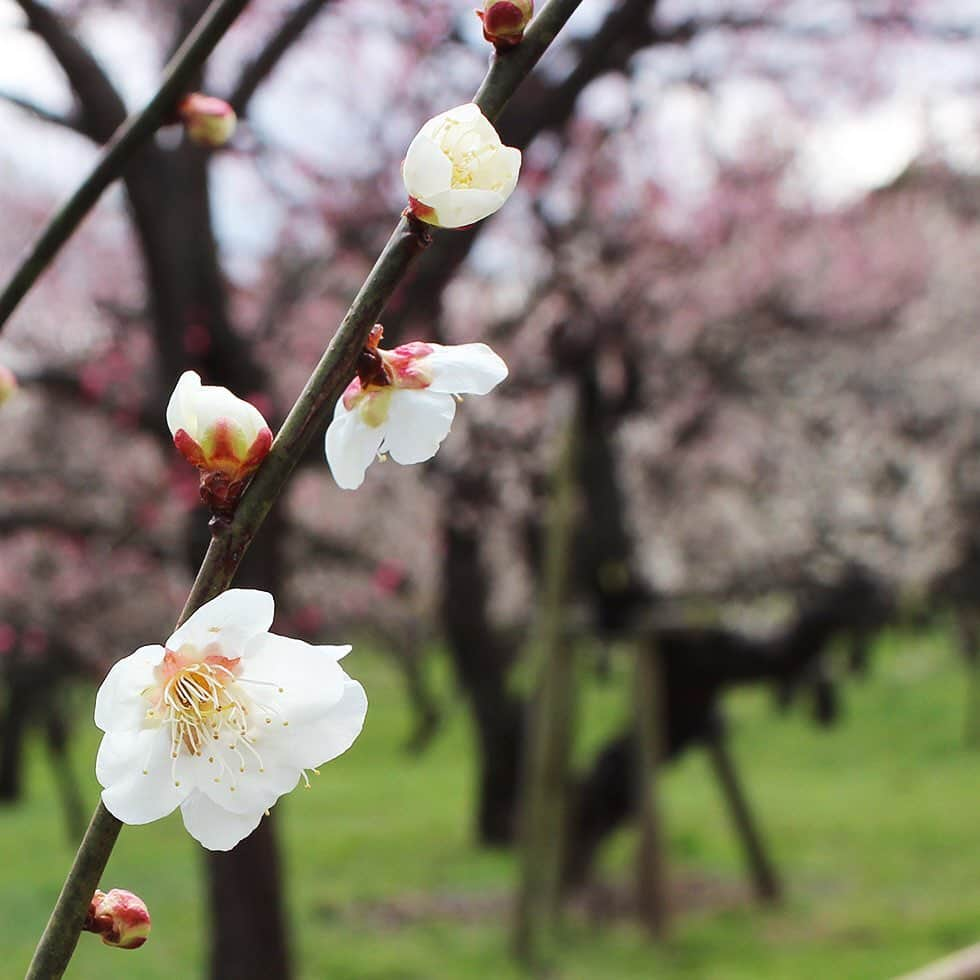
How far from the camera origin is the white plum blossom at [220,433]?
0.47 meters

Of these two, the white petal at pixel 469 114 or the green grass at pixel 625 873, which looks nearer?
the white petal at pixel 469 114

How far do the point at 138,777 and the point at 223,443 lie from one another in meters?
0.12

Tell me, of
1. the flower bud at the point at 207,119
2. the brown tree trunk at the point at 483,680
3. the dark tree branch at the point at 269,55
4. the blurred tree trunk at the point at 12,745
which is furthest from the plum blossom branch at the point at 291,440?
the blurred tree trunk at the point at 12,745

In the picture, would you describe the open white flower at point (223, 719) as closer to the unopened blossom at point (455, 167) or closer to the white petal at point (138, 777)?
the white petal at point (138, 777)

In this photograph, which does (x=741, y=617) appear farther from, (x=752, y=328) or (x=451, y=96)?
(x=451, y=96)

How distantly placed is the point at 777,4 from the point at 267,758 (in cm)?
607

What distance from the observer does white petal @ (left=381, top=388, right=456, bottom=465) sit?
0.55 meters

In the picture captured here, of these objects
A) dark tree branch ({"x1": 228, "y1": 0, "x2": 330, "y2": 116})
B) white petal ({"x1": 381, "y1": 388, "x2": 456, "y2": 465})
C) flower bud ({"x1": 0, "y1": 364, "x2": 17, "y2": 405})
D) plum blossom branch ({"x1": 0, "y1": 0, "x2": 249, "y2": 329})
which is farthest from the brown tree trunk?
white petal ({"x1": 381, "y1": 388, "x2": 456, "y2": 465})

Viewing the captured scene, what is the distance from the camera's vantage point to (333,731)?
1.63ft

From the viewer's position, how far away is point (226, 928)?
3670 mm

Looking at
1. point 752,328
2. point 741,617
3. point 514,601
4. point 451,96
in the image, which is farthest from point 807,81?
point 514,601

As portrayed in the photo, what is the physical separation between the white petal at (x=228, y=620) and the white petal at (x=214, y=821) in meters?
0.07

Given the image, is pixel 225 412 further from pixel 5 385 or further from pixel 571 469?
pixel 571 469

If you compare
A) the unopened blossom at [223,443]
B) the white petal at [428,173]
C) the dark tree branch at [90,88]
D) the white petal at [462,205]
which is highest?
the white petal at [428,173]
